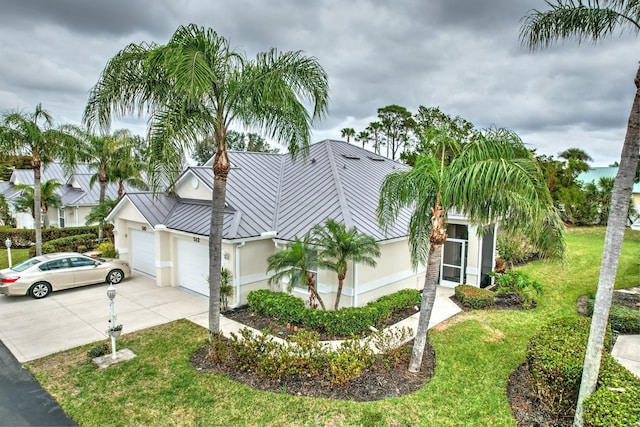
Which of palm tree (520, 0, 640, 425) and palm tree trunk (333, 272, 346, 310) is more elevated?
palm tree (520, 0, 640, 425)

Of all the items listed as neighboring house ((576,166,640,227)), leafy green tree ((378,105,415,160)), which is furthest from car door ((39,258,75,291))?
neighboring house ((576,166,640,227))

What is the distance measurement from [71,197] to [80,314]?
20.6 metres

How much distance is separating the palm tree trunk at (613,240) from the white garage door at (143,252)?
16.1 metres

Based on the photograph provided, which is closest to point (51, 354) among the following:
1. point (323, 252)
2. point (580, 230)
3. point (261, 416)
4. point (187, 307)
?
point (187, 307)

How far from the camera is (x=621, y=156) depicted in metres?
6.00

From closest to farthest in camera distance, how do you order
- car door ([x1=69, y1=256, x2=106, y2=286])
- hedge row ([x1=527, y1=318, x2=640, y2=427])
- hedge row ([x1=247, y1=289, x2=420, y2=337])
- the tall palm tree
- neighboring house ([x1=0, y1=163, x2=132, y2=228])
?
hedge row ([x1=527, y1=318, x2=640, y2=427]) → hedge row ([x1=247, y1=289, x2=420, y2=337]) → car door ([x1=69, y1=256, x2=106, y2=286]) → the tall palm tree → neighboring house ([x1=0, y1=163, x2=132, y2=228])

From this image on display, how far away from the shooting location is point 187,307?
1287 centimetres

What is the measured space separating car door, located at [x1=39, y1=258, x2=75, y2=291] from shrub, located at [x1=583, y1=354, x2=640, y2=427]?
16714mm

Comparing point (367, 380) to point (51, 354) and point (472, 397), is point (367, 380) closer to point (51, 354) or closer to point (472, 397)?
Result: point (472, 397)

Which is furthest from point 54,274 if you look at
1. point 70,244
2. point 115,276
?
point 70,244

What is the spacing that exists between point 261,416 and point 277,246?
7000 mm

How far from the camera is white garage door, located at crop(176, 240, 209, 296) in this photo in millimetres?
14039

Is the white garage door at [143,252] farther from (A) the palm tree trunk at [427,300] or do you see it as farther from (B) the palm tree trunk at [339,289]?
(A) the palm tree trunk at [427,300]

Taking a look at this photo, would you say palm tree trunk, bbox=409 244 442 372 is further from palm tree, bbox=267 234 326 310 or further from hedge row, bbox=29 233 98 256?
hedge row, bbox=29 233 98 256
